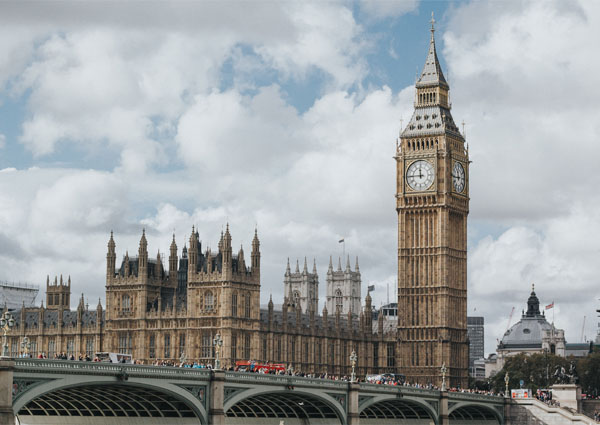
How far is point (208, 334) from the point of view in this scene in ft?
484

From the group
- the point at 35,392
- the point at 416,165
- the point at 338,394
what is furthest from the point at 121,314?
the point at 35,392

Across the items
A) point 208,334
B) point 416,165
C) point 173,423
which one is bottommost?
point 173,423

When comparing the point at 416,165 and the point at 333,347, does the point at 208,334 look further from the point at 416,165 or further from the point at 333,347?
the point at 416,165

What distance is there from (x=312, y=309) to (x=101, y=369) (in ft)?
295

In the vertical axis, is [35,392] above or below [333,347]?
below

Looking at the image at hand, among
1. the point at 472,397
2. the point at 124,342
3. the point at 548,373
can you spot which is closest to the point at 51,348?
the point at 124,342

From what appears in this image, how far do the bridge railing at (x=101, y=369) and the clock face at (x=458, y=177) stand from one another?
3403 inches

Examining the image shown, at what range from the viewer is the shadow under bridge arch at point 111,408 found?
293 ft

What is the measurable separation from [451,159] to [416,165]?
4706 mm

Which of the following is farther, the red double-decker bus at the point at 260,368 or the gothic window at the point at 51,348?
the gothic window at the point at 51,348

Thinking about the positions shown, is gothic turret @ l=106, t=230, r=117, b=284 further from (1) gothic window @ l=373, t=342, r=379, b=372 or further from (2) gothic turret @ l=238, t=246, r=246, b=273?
(1) gothic window @ l=373, t=342, r=379, b=372

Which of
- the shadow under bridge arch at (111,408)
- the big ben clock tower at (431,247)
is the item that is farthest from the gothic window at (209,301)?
the shadow under bridge arch at (111,408)

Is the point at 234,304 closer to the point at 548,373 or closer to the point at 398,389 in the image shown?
the point at 398,389

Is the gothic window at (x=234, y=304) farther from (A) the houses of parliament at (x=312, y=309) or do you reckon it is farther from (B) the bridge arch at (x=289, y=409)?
(B) the bridge arch at (x=289, y=409)
